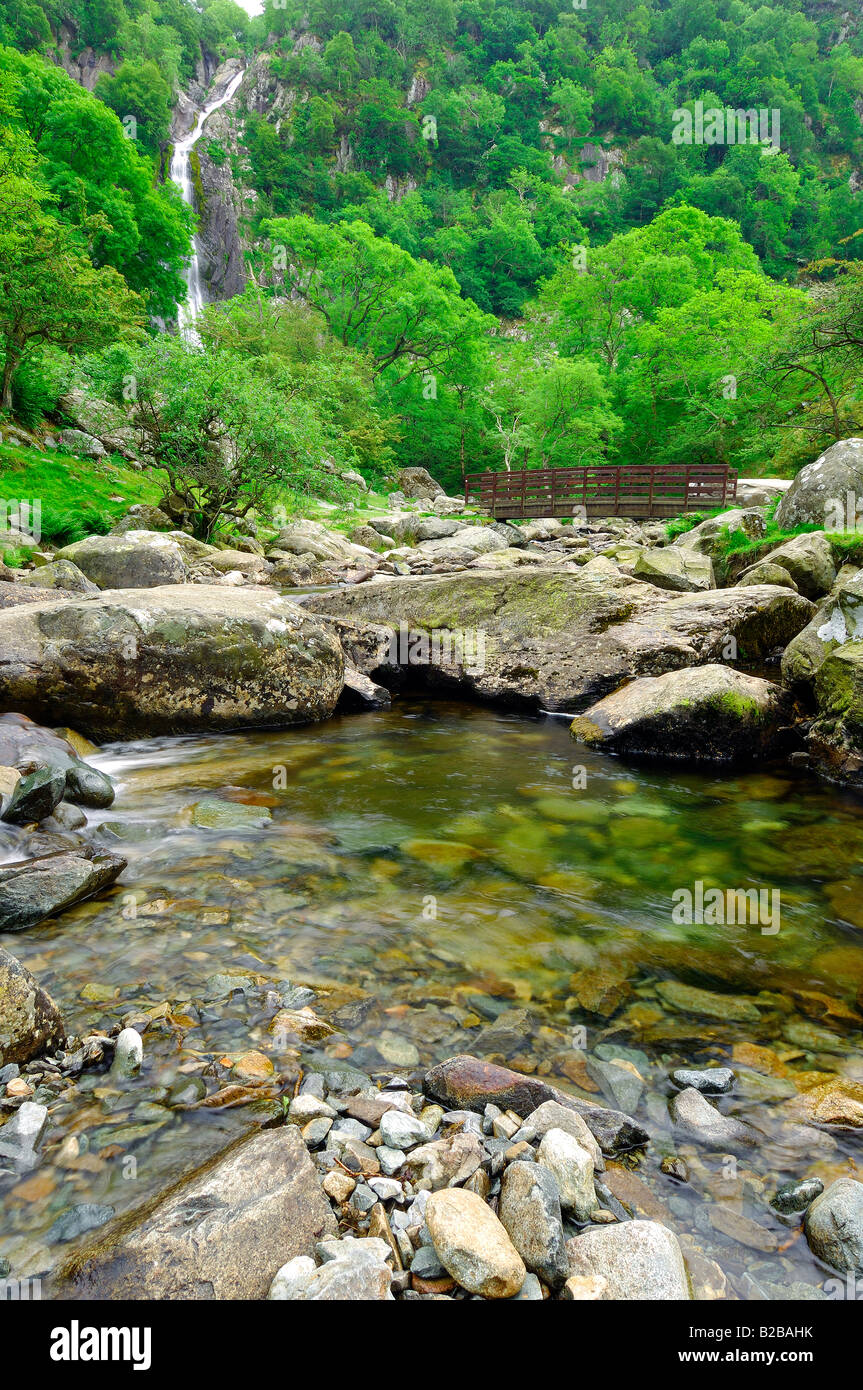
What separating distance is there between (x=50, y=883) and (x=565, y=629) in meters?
7.25

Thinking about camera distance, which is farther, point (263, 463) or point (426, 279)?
point (426, 279)

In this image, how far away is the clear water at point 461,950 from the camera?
2496mm

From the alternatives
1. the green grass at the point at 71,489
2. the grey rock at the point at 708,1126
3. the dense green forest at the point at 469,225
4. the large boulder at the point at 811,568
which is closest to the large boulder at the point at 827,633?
the large boulder at the point at 811,568

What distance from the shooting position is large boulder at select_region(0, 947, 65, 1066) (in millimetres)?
2709

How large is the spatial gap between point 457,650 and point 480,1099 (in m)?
7.86

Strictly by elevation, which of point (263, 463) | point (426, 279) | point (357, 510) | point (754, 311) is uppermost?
point (426, 279)

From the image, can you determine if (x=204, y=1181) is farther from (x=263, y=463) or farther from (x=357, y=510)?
(x=357, y=510)

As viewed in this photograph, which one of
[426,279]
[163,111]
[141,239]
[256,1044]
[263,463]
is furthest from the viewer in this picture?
[163,111]

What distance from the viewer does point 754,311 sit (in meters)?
39.4

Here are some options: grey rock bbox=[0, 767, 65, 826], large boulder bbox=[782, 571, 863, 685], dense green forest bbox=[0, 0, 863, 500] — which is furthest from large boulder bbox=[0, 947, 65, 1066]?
dense green forest bbox=[0, 0, 863, 500]

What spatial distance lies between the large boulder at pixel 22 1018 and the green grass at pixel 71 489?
57.4 feet

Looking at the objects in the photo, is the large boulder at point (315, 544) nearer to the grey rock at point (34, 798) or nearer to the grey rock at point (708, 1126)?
the grey rock at point (34, 798)

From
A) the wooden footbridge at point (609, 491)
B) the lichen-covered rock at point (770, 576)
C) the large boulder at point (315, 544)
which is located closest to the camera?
the lichen-covered rock at point (770, 576)
